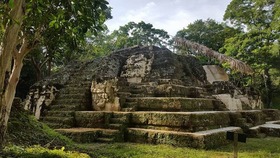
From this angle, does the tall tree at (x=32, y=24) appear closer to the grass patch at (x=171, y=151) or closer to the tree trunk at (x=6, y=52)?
the tree trunk at (x=6, y=52)

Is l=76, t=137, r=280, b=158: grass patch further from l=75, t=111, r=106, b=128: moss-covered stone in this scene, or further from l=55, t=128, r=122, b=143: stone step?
l=75, t=111, r=106, b=128: moss-covered stone

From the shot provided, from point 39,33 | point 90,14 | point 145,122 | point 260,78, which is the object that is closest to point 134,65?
point 145,122

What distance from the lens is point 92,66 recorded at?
12.9 metres

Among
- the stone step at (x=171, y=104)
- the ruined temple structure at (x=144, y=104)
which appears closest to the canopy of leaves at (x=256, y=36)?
the ruined temple structure at (x=144, y=104)

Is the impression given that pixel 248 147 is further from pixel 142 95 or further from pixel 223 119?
pixel 142 95

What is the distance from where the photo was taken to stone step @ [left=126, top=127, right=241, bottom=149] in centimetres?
641

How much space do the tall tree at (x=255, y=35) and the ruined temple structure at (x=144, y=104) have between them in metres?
7.93

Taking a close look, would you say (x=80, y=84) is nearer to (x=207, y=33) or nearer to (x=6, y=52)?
(x=6, y=52)

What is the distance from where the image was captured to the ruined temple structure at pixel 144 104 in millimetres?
7164

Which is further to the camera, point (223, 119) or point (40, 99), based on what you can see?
point (40, 99)

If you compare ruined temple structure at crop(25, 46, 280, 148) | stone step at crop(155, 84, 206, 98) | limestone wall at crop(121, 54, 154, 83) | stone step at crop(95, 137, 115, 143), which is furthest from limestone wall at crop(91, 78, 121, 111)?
limestone wall at crop(121, 54, 154, 83)

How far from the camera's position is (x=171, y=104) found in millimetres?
7957

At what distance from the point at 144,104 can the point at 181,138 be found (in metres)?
2.24

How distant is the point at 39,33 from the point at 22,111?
2.27 m
